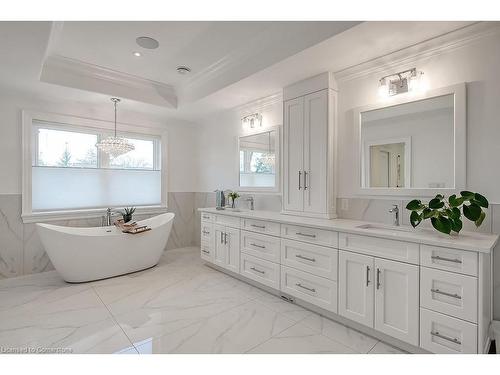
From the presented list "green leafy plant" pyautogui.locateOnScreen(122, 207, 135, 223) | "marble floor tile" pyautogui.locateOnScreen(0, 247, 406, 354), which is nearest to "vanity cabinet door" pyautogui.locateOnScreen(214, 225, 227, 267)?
"marble floor tile" pyautogui.locateOnScreen(0, 247, 406, 354)

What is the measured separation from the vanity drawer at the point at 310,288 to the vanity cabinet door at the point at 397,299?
0.40 m

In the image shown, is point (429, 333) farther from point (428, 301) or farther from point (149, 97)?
point (149, 97)

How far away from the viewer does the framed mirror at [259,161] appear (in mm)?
3678

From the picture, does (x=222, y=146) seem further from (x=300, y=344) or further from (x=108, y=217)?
(x=300, y=344)

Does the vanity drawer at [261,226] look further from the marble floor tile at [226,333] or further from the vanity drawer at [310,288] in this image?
the marble floor tile at [226,333]

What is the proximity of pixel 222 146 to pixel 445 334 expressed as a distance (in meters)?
3.75

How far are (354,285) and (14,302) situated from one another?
3.36 meters

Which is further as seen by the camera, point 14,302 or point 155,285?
point 155,285

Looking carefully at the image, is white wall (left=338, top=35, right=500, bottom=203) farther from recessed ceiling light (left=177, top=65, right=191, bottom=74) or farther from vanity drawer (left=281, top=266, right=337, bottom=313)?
recessed ceiling light (left=177, top=65, right=191, bottom=74)

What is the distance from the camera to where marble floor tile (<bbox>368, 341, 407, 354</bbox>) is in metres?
1.95

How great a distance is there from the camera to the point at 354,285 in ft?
7.25

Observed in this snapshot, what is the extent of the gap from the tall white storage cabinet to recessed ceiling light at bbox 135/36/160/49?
1.52 metres
